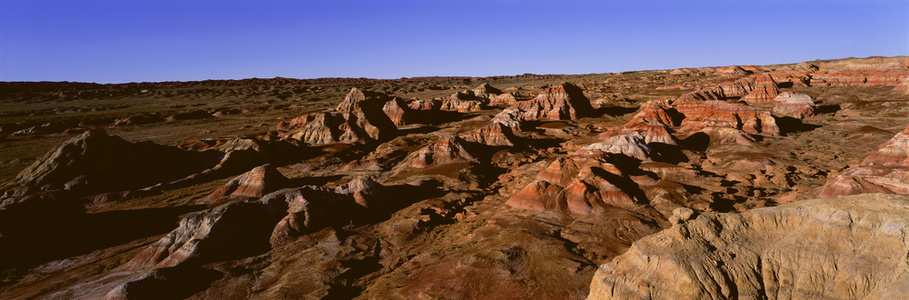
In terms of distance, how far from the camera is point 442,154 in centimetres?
3741

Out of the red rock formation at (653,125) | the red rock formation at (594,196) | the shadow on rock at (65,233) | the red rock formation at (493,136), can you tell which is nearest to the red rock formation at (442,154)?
the red rock formation at (493,136)

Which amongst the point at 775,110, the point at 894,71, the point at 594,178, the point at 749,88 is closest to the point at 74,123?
the point at 594,178

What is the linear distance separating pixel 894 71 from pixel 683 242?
315 feet

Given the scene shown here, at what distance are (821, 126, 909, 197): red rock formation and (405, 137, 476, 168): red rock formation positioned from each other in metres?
25.5

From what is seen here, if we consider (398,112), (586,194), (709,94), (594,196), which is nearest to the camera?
(586,194)

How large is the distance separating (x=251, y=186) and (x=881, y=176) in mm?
40153

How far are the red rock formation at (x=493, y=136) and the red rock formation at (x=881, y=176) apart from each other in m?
27.2

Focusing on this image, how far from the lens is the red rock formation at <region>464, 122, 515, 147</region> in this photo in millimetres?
43344

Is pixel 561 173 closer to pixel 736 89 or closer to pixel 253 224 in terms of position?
pixel 253 224

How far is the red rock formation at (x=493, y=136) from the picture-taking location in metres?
43.3

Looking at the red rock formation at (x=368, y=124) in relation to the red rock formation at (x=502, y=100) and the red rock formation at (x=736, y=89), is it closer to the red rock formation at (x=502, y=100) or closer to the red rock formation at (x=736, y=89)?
the red rock formation at (x=502, y=100)

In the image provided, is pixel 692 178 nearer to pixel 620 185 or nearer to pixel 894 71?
pixel 620 185

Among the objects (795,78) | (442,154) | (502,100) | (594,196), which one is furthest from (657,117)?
(795,78)

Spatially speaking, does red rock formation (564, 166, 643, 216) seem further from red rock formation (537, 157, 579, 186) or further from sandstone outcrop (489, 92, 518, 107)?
sandstone outcrop (489, 92, 518, 107)
